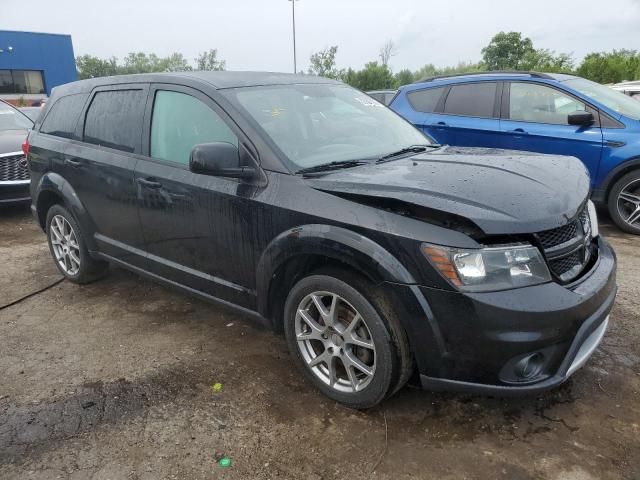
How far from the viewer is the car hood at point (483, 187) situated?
2.35 m

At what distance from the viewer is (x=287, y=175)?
2.88 metres

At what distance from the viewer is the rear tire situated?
4.55 metres

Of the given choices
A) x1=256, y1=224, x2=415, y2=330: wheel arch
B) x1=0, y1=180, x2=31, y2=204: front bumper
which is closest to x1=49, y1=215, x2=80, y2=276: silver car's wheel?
x1=256, y1=224, x2=415, y2=330: wheel arch

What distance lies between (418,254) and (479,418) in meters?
1.01

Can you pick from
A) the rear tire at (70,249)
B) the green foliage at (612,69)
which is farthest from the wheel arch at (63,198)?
the green foliage at (612,69)

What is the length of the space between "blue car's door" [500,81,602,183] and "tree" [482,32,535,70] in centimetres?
4593

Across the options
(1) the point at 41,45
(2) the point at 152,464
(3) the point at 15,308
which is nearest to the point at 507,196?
(2) the point at 152,464

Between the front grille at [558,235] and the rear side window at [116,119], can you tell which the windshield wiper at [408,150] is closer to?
the front grille at [558,235]

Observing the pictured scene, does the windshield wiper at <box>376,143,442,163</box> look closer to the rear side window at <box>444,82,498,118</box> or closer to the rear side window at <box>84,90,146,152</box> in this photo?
the rear side window at <box>84,90,146,152</box>

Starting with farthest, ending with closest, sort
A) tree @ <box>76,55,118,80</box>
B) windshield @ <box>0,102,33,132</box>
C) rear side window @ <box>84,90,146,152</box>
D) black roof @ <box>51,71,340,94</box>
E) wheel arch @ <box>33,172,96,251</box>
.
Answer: tree @ <box>76,55,118,80</box> < windshield @ <box>0,102,33,132</box> < wheel arch @ <box>33,172,96,251</box> < rear side window @ <box>84,90,146,152</box> < black roof @ <box>51,71,340,94</box>

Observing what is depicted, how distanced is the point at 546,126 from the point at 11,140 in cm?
710

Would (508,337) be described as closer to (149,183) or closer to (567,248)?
(567,248)

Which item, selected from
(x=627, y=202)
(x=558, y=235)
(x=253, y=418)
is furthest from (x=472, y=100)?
(x=253, y=418)

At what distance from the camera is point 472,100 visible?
6520mm
